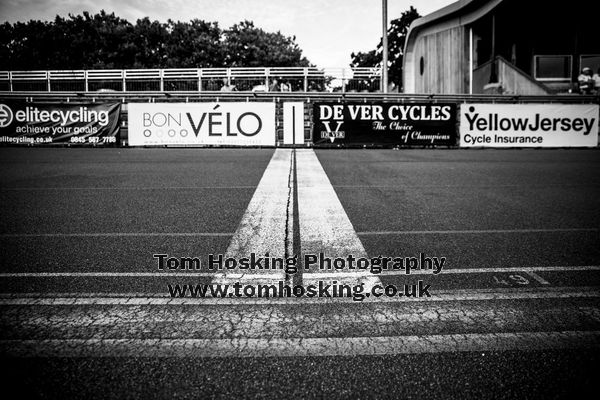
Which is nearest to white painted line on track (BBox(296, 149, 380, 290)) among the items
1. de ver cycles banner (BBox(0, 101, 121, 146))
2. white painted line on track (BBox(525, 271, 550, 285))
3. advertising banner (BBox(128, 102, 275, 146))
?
white painted line on track (BBox(525, 271, 550, 285))

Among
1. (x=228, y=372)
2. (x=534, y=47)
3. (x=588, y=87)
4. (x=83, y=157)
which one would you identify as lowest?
(x=228, y=372)

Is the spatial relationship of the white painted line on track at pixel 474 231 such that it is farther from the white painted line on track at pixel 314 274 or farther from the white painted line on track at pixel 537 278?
the white painted line on track at pixel 537 278

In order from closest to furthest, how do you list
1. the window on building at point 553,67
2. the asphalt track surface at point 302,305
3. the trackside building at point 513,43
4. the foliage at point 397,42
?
the asphalt track surface at point 302,305, the trackside building at point 513,43, the window on building at point 553,67, the foliage at point 397,42

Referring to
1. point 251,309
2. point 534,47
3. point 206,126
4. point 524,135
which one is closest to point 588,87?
point 524,135

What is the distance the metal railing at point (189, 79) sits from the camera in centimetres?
2825

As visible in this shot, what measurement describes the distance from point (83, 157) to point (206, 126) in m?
4.60

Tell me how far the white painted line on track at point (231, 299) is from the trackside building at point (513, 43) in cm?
1939

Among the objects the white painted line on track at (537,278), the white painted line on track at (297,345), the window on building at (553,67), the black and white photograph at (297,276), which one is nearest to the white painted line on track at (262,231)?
the black and white photograph at (297,276)

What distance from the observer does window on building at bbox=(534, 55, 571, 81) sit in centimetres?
2319

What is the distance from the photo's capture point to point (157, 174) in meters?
9.04

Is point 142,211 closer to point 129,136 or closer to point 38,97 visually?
point 129,136

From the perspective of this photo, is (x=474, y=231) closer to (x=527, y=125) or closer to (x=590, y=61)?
(x=527, y=125)

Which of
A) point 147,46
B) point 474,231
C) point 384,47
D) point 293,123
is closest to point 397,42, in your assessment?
point 147,46

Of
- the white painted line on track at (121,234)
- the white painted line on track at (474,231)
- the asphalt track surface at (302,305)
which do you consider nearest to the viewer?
the asphalt track surface at (302,305)
